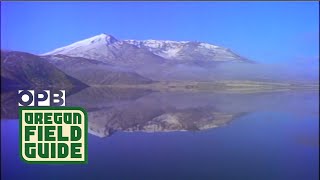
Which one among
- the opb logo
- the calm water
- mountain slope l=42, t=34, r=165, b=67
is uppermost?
mountain slope l=42, t=34, r=165, b=67

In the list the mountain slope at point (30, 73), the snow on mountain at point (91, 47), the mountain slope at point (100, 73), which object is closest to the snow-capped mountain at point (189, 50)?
the snow on mountain at point (91, 47)

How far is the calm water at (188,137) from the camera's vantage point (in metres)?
2.80

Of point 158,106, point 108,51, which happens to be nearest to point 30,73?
point 108,51

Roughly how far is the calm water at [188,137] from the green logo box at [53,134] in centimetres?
6

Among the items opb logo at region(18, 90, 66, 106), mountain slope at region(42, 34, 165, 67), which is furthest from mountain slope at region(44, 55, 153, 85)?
opb logo at region(18, 90, 66, 106)

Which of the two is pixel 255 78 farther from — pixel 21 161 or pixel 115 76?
pixel 21 161

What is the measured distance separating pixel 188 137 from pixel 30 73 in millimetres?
1360

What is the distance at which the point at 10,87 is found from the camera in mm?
2814

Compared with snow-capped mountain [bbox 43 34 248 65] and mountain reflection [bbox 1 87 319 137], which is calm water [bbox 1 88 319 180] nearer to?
mountain reflection [bbox 1 87 319 137]

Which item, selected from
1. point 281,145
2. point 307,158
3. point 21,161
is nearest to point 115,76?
point 21,161

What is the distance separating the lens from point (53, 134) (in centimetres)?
278

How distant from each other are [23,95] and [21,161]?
53 cm

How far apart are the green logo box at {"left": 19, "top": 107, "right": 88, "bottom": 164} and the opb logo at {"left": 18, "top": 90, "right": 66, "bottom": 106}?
0.13ft

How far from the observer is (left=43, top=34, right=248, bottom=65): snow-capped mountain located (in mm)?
2811
